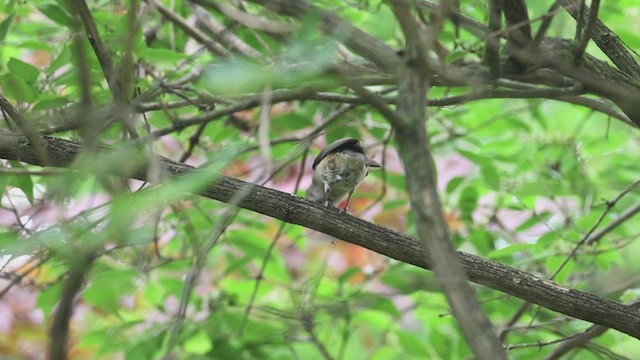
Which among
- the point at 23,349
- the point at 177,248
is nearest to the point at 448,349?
the point at 177,248

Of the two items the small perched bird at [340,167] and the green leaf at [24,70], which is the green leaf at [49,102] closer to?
the green leaf at [24,70]

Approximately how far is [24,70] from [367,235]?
990mm

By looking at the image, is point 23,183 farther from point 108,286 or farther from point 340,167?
point 340,167

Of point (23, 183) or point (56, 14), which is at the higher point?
point (56, 14)

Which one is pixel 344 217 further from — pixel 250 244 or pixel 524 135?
pixel 524 135

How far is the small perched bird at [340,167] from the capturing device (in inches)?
95.7

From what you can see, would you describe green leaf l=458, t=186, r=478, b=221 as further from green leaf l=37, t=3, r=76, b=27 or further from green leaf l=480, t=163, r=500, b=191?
green leaf l=37, t=3, r=76, b=27

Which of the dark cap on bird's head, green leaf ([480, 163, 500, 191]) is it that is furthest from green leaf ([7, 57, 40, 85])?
green leaf ([480, 163, 500, 191])

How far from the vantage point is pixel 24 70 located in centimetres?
223

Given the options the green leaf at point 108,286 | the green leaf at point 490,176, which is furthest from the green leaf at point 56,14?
the green leaf at point 490,176

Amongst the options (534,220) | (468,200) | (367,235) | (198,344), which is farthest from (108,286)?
(534,220)

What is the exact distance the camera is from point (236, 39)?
2754 millimetres

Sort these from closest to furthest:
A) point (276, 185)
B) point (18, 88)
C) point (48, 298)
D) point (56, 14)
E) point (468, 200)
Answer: point (18, 88)
point (56, 14)
point (48, 298)
point (468, 200)
point (276, 185)

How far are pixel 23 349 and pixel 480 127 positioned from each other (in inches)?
88.4
